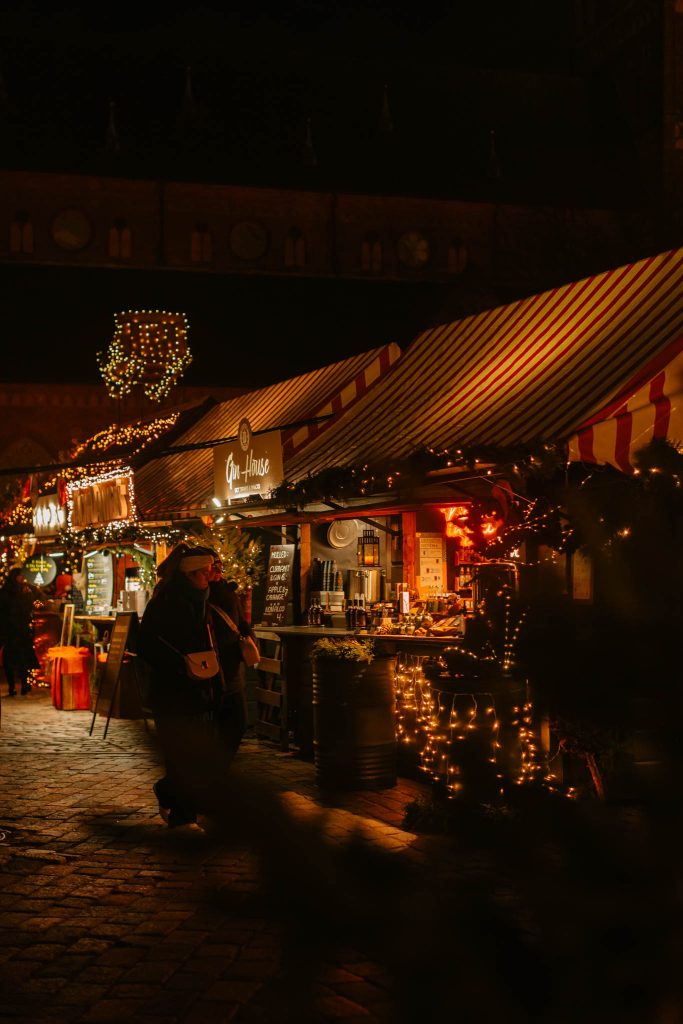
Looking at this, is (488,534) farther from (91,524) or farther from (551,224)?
(551,224)

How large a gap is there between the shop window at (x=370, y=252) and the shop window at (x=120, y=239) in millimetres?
8109

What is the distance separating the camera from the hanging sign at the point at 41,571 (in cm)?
2481

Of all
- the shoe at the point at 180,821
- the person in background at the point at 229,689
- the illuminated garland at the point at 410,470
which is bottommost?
the shoe at the point at 180,821

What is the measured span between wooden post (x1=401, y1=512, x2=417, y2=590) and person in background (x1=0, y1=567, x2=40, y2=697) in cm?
640


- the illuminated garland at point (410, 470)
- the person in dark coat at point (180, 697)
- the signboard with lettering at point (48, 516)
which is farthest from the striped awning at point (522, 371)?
the signboard with lettering at point (48, 516)

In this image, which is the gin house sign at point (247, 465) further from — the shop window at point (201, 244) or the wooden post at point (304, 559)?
the shop window at point (201, 244)

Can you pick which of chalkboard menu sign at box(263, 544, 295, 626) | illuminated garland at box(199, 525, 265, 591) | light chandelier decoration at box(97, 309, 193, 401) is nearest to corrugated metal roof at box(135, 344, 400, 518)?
illuminated garland at box(199, 525, 265, 591)

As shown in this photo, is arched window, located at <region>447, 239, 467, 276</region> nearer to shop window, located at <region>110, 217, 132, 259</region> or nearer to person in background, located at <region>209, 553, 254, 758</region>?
shop window, located at <region>110, 217, 132, 259</region>

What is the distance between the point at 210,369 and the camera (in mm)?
36312

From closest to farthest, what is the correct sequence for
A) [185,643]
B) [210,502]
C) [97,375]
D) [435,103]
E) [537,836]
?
[537,836]
[185,643]
[210,502]
[97,375]
[435,103]

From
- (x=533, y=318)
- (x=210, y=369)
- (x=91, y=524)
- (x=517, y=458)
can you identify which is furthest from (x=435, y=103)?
(x=517, y=458)

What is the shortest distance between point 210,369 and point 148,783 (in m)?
28.3

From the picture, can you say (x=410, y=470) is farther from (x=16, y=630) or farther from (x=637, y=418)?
(x=16, y=630)

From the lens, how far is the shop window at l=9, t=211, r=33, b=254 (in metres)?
39.4
